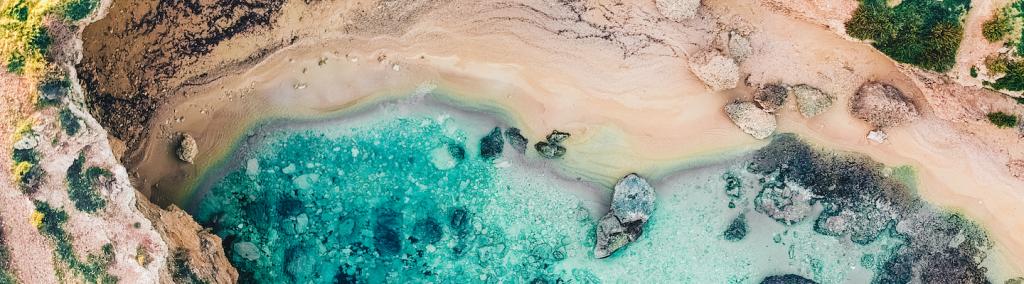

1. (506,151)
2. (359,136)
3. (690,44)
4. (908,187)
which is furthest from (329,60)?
(908,187)

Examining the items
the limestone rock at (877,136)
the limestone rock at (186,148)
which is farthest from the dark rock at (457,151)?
the limestone rock at (877,136)

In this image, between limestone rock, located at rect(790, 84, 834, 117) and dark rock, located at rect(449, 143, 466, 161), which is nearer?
limestone rock, located at rect(790, 84, 834, 117)

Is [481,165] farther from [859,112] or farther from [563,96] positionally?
[859,112]

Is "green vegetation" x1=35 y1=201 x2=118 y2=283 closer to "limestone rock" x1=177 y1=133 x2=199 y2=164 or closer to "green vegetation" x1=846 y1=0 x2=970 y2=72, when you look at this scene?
"limestone rock" x1=177 y1=133 x2=199 y2=164

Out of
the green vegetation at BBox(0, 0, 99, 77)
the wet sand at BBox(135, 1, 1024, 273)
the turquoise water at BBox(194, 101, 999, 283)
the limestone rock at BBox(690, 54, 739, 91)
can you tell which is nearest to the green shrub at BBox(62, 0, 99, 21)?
the green vegetation at BBox(0, 0, 99, 77)

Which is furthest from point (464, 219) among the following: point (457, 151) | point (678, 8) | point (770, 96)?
point (770, 96)

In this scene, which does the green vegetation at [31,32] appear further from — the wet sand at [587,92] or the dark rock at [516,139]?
the dark rock at [516,139]
